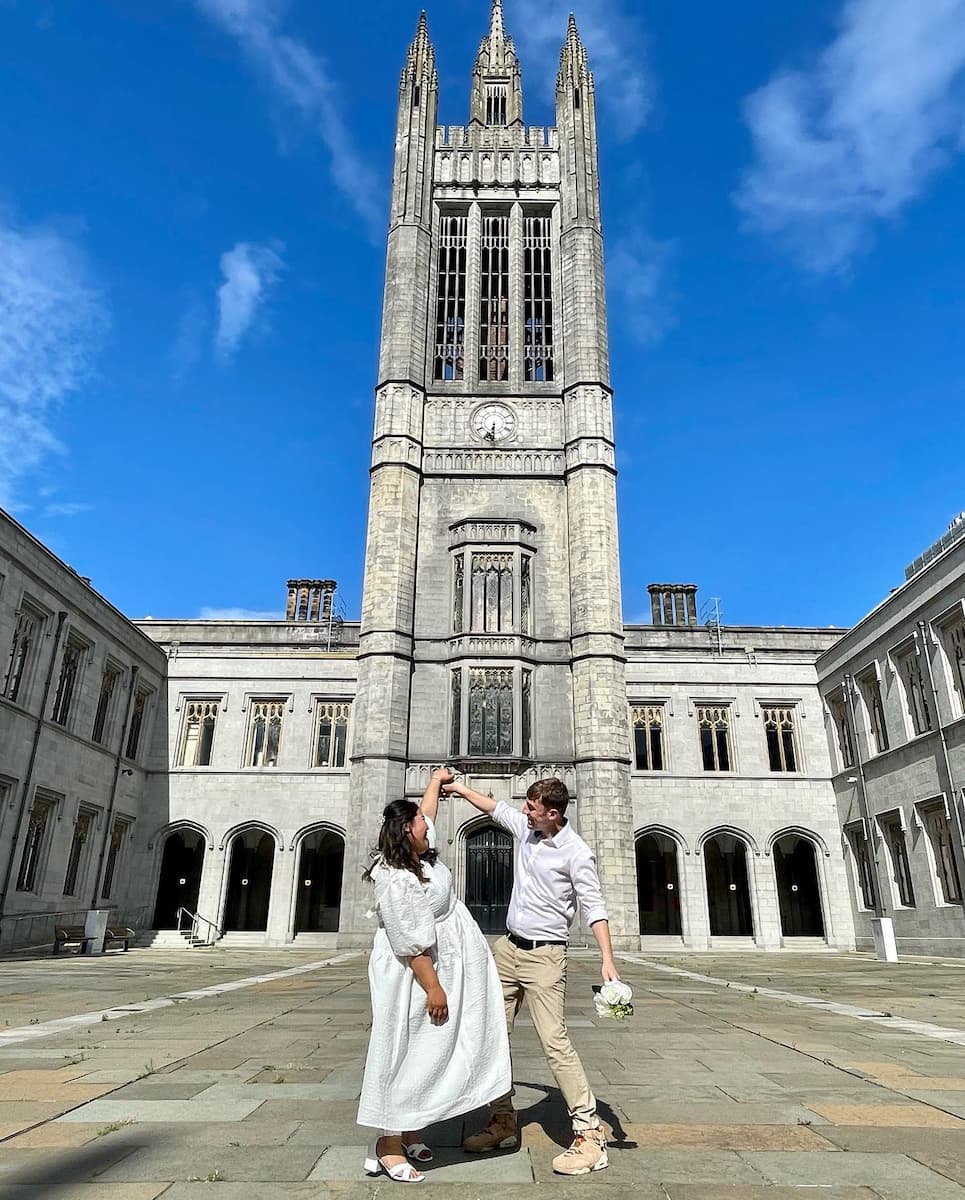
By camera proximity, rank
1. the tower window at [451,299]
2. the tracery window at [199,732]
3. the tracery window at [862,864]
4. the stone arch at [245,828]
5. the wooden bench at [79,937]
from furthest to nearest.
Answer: the tower window at [451,299], the tracery window at [199,732], the stone arch at [245,828], the tracery window at [862,864], the wooden bench at [79,937]

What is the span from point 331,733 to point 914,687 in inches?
758

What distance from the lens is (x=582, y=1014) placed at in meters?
9.55

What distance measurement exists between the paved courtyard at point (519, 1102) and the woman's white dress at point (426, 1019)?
0.30 m

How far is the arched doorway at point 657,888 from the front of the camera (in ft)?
106

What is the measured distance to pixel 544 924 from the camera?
4.23 metres

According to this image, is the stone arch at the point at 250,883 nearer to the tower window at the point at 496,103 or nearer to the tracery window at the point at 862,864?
the tracery window at the point at 862,864

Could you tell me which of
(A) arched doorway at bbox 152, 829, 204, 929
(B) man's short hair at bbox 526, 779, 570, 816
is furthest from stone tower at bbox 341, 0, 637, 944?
(B) man's short hair at bbox 526, 779, 570, 816

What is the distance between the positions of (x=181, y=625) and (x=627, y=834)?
858 inches

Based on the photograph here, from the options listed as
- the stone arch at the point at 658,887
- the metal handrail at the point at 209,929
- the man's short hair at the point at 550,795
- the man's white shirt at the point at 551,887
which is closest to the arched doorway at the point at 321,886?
the metal handrail at the point at 209,929

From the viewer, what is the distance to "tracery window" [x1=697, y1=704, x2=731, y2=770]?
29188mm

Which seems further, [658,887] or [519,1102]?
[658,887]

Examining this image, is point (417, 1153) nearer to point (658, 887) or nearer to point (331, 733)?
point (331, 733)

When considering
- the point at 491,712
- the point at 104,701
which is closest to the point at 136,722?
the point at 104,701

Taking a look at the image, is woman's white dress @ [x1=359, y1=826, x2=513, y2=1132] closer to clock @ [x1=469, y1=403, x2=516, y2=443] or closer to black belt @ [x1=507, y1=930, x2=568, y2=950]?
black belt @ [x1=507, y1=930, x2=568, y2=950]
